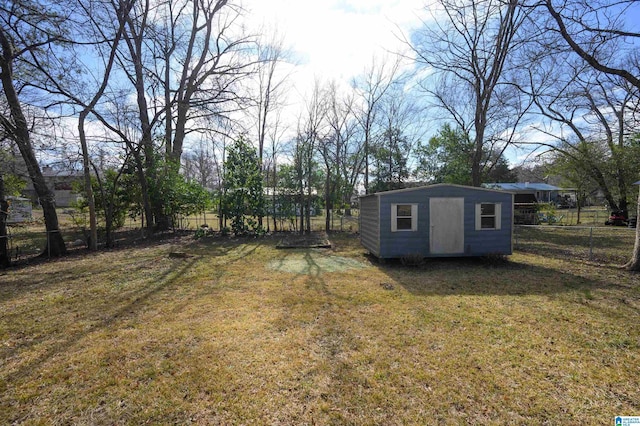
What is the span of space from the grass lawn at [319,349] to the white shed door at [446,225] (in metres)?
1.60

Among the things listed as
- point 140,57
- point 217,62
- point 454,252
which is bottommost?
point 454,252

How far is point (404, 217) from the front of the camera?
8023mm

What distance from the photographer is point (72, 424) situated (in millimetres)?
2207

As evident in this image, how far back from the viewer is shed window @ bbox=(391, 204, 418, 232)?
797 cm

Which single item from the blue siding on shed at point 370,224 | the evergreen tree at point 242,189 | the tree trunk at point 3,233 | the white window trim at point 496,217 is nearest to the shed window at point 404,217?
the blue siding on shed at point 370,224

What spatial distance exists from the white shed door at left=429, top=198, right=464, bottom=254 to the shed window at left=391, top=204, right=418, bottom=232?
460mm

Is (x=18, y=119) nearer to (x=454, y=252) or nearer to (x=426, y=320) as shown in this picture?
(x=426, y=320)

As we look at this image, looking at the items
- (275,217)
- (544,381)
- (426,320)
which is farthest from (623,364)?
(275,217)

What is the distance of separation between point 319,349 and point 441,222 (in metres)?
6.01

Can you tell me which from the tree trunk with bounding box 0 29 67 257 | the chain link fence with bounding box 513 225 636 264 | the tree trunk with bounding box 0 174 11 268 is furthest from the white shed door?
the tree trunk with bounding box 0 174 11 268

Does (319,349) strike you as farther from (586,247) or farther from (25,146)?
(586,247)

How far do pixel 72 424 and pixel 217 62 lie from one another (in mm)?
16898

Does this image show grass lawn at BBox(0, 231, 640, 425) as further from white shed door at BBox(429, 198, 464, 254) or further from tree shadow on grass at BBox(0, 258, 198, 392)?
white shed door at BBox(429, 198, 464, 254)

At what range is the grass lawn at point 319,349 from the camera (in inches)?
93.6
